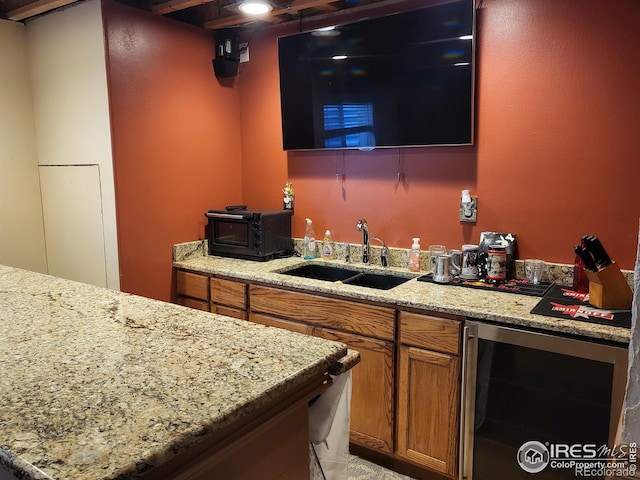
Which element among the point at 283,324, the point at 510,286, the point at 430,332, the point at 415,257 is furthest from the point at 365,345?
the point at 510,286

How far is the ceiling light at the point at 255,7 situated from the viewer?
2.62 meters

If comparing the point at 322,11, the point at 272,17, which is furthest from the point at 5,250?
the point at 322,11

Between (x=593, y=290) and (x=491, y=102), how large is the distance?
109cm

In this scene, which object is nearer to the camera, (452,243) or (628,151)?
(628,151)

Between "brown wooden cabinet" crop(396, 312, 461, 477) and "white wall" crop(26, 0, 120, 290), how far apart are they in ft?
5.88

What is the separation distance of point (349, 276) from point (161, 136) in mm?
1477

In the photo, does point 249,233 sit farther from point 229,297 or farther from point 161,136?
point 161,136

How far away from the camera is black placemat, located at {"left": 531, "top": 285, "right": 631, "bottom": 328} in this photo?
74.6 inches

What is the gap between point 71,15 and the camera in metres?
2.90

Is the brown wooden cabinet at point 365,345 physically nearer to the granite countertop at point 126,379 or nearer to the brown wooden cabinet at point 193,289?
the brown wooden cabinet at point 193,289

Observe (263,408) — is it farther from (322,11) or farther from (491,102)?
(322,11)

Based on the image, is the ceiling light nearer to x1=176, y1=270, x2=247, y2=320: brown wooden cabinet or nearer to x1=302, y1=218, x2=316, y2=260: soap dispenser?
x1=302, y1=218, x2=316, y2=260: soap dispenser

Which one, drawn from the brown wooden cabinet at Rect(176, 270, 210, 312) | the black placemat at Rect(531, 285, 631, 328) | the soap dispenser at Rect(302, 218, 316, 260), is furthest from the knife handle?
the brown wooden cabinet at Rect(176, 270, 210, 312)

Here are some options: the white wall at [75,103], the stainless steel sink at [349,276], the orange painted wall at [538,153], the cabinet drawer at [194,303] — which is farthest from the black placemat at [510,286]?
the white wall at [75,103]
